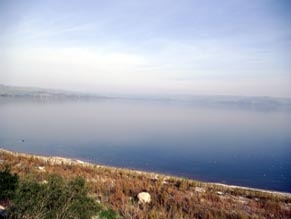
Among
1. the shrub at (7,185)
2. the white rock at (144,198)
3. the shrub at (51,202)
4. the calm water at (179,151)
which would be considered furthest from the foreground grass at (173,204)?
the calm water at (179,151)

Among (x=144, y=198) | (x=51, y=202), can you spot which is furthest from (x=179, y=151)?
(x=51, y=202)

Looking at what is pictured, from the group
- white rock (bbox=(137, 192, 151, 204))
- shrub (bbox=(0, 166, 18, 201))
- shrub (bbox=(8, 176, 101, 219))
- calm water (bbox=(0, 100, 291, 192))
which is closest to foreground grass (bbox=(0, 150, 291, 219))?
white rock (bbox=(137, 192, 151, 204))

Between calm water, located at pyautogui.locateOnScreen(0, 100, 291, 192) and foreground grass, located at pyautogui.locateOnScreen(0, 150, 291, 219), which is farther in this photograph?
calm water, located at pyautogui.locateOnScreen(0, 100, 291, 192)

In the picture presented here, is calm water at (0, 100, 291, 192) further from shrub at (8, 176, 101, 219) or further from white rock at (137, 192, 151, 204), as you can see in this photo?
shrub at (8, 176, 101, 219)

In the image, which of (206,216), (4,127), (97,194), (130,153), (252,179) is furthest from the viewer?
(4,127)

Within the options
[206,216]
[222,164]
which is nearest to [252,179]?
[222,164]

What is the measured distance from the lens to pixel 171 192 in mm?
9914

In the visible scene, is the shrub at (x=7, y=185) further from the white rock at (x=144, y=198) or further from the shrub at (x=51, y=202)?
the white rock at (x=144, y=198)

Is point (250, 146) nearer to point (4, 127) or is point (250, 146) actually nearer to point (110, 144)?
point (110, 144)

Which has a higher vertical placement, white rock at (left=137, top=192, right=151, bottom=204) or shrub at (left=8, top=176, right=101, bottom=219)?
shrub at (left=8, top=176, right=101, bottom=219)

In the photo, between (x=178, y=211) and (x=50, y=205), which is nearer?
(x=50, y=205)

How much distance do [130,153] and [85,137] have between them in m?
11.5

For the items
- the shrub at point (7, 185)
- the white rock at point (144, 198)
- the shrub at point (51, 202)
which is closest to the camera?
the shrub at point (51, 202)

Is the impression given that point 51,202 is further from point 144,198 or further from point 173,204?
point 173,204
